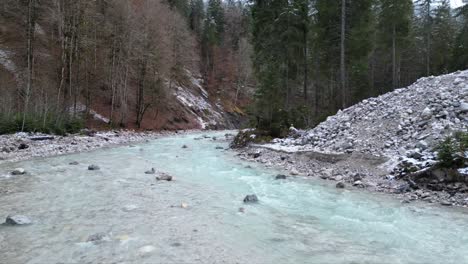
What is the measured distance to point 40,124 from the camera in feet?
59.8

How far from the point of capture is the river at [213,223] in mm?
4680

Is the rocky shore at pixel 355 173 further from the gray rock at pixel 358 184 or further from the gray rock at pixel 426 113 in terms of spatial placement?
the gray rock at pixel 426 113

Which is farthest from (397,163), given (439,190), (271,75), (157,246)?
(271,75)

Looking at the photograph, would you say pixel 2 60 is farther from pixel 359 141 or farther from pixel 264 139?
pixel 359 141

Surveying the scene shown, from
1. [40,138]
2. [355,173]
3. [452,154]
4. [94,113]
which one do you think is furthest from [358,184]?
[94,113]

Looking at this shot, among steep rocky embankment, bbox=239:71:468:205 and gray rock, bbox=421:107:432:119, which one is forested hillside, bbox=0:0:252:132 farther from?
gray rock, bbox=421:107:432:119

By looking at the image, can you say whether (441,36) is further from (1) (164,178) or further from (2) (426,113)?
(1) (164,178)

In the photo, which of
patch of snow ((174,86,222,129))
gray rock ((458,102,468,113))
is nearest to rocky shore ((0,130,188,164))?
gray rock ((458,102,468,113))

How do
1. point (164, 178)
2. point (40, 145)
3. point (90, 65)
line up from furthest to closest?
point (90, 65), point (40, 145), point (164, 178)

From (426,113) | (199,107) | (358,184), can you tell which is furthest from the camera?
(199,107)

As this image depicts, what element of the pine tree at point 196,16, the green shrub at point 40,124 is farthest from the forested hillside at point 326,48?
the pine tree at point 196,16

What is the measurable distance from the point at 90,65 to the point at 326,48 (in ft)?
61.3

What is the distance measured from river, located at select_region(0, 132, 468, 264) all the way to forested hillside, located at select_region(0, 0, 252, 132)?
1195cm

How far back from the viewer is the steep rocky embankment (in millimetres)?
9000
